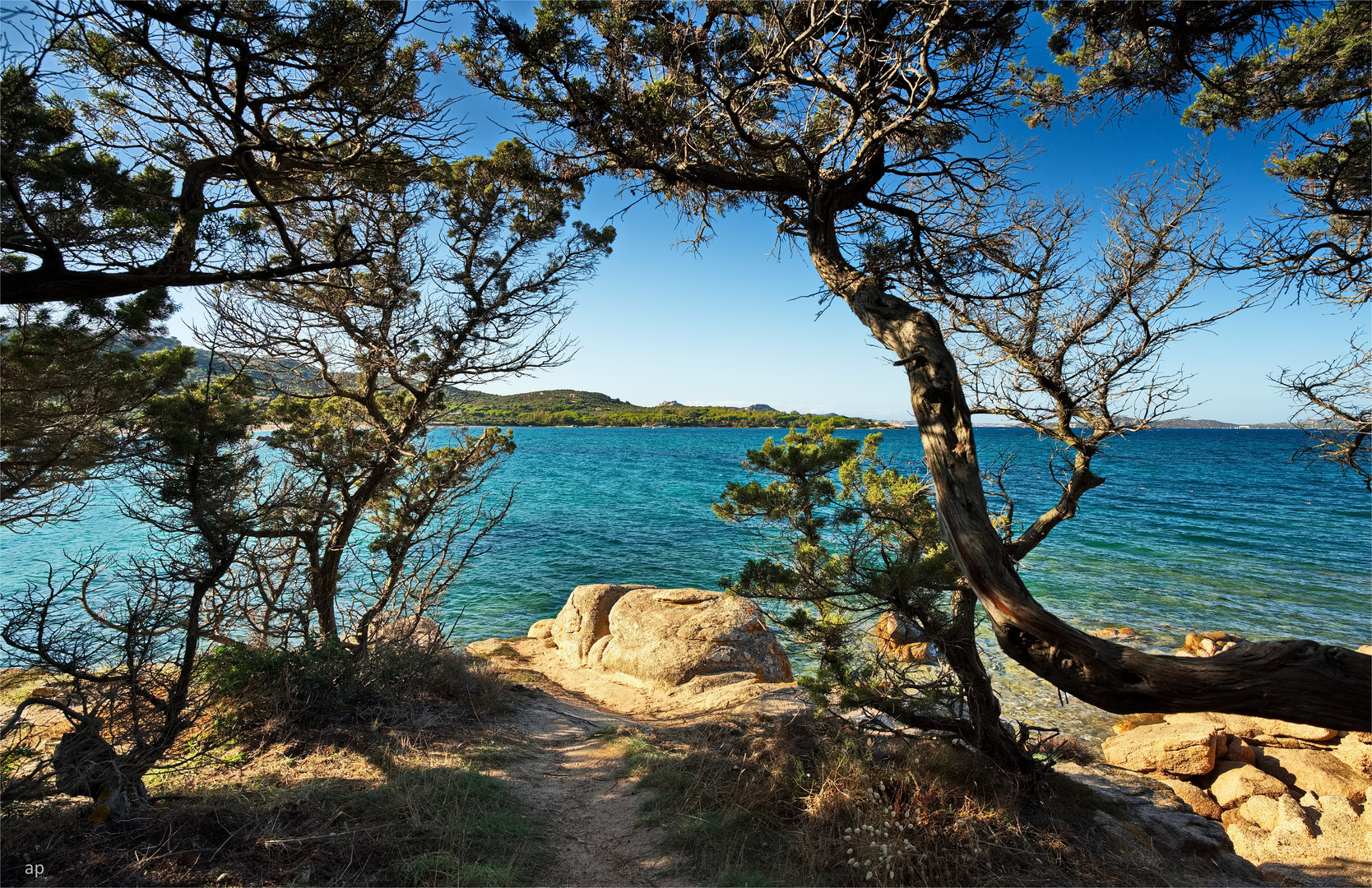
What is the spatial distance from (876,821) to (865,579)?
1644 millimetres

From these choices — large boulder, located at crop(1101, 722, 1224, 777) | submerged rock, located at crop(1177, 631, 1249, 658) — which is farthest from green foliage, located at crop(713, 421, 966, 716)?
submerged rock, located at crop(1177, 631, 1249, 658)

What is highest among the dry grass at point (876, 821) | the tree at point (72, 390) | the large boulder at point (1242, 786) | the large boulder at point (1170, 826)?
the tree at point (72, 390)

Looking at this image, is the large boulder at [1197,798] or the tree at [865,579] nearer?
the tree at [865,579]

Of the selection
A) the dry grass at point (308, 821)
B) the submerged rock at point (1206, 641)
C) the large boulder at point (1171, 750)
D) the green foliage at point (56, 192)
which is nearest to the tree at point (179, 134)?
the green foliage at point (56, 192)

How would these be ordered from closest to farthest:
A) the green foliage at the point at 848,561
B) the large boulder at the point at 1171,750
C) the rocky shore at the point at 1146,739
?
the green foliage at the point at 848,561 < the rocky shore at the point at 1146,739 < the large boulder at the point at 1171,750

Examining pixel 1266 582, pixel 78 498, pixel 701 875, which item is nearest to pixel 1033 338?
pixel 701 875

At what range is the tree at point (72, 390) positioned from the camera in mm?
4629

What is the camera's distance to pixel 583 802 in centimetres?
478

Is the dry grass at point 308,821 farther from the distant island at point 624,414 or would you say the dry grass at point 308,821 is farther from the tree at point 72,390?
the distant island at point 624,414

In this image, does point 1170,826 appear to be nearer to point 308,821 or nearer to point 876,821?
point 876,821

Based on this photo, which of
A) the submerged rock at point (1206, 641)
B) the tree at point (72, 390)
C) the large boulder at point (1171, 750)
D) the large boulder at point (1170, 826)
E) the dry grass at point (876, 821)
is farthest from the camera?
the submerged rock at point (1206, 641)

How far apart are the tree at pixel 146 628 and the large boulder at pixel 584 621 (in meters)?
6.58

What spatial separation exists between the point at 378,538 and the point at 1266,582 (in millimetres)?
22823

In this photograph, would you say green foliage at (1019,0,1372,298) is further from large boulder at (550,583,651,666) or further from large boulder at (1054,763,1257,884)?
large boulder at (550,583,651,666)
